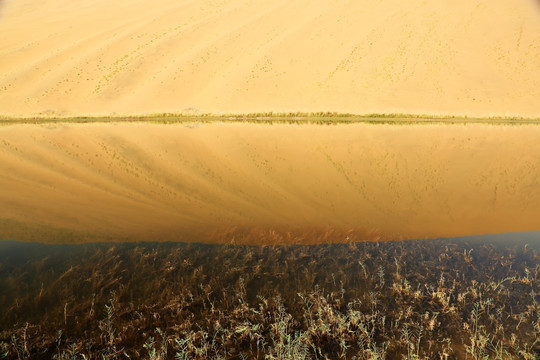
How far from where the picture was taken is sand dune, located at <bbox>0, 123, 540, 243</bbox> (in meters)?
7.51

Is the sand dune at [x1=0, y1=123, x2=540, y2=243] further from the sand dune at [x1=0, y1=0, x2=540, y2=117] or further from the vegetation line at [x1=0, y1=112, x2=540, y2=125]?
the sand dune at [x1=0, y1=0, x2=540, y2=117]

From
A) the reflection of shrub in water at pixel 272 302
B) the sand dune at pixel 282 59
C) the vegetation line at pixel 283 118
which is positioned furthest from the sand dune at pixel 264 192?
the sand dune at pixel 282 59

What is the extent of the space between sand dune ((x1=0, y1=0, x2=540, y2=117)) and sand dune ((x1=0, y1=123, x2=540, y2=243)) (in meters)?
23.7

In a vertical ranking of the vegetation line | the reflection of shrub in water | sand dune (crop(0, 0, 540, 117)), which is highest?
sand dune (crop(0, 0, 540, 117))

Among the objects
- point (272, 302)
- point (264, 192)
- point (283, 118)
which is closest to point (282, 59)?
point (283, 118)

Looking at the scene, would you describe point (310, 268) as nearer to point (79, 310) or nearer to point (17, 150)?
point (79, 310)

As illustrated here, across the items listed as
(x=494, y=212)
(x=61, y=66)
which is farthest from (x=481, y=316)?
(x=61, y=66)

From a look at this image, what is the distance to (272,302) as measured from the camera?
15.6 feet

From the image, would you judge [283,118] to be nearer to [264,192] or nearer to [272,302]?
[264,192]

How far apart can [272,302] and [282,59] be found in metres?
45.7

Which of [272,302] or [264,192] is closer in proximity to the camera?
[272,302]

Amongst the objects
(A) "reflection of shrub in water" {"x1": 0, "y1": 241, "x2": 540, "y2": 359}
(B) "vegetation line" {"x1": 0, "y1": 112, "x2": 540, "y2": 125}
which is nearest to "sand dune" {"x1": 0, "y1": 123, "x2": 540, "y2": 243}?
(A) "reflection of shrub in water" {"x1": 0, "y1": 241, "x2": 540, "y2": 359}

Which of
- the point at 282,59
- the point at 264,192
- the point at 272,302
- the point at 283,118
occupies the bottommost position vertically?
the point at 272,302

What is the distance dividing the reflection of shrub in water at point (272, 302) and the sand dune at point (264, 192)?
0.92 metres
